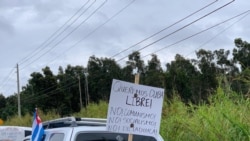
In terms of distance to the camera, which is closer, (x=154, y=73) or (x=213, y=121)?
(x=213, y=121)

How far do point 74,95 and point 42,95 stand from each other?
399 centimetres

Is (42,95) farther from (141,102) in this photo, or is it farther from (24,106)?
(141,102)

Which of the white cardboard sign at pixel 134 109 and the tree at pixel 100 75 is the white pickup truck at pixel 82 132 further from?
the tree at pixel 100 75

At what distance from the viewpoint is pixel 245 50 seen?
139ft

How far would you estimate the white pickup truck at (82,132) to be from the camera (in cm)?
622

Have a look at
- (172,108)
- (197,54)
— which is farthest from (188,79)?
(172,108)

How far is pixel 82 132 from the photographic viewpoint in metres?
6.25

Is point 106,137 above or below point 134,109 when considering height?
below

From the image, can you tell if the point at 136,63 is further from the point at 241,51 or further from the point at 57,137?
the point at 57,137

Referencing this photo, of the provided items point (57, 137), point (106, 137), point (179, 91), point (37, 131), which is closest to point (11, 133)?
point (37, 131)

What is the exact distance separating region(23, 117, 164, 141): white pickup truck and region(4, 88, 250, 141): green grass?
1202 millimetres

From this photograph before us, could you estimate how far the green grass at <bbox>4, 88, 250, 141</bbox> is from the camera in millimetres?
7141

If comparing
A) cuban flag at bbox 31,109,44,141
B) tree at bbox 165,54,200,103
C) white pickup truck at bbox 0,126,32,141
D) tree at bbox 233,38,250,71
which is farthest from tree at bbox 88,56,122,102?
cuban flag at bbox 31,109,44,141

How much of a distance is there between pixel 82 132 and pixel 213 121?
2.49 m
